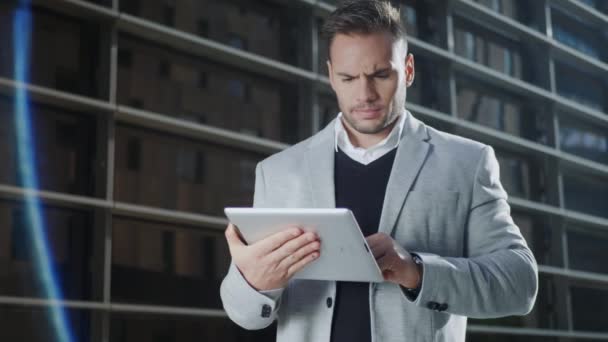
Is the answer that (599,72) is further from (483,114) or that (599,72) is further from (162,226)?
(162,226)

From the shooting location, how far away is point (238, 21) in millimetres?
5578

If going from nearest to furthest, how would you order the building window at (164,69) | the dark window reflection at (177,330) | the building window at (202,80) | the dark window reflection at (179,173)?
the dark window reflection at (177,330)
the dark window reflection at (179,173)
the building window at (164,69)
the building window at (202,80)

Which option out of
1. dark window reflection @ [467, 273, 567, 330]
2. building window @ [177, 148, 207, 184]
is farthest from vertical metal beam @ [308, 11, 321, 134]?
dark window reflection @ [467, 273, 567, 330]

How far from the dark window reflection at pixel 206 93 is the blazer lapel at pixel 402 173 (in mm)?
3211

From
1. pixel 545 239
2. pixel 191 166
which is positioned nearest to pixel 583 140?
pixel 545 239

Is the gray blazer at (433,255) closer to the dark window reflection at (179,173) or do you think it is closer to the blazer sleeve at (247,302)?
the blazer sleeve at (247,302)

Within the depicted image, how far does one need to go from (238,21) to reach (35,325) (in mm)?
2423

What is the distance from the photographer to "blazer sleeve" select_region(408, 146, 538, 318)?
1.60m

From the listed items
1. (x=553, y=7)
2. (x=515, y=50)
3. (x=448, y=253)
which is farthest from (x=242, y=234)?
(x=553, y=7)

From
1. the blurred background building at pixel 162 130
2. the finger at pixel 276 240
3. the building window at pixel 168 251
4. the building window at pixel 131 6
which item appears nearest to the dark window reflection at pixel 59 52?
the blurred background building at pixel 162 130

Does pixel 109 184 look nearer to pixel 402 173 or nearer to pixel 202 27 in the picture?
pixel 202 27

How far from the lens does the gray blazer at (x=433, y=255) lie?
1.63 metres

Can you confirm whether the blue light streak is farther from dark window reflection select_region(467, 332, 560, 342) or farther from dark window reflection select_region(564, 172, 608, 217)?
dark window reflection select_region(564, 172, 608, 217)

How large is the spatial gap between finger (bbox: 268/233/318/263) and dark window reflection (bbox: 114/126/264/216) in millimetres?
3194
